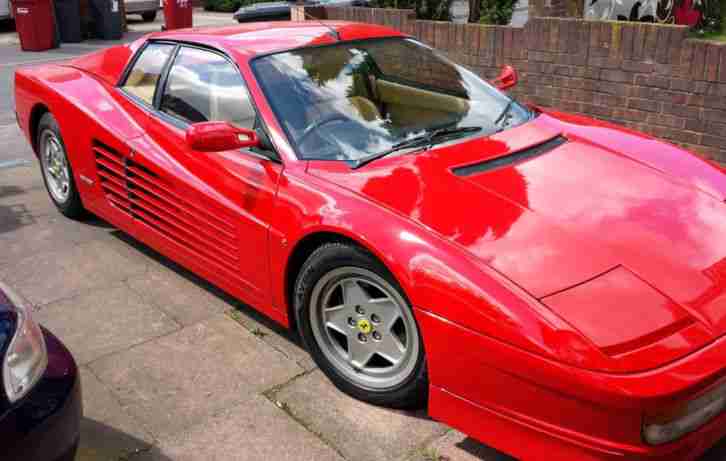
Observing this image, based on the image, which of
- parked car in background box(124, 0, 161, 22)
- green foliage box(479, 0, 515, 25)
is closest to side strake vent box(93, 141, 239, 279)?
green foliage box(479, 0, 515, 25)

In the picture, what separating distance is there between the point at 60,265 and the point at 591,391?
11.3ft

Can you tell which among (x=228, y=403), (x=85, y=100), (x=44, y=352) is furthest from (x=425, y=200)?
(x=85, y=100)

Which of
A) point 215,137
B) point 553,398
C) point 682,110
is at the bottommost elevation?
point 553,398

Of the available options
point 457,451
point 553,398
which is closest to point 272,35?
point 457,451

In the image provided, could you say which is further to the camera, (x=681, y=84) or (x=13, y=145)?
(x=13, y=145)

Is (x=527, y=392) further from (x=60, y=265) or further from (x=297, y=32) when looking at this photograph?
(x=60, y=265)

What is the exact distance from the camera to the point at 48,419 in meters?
2.20

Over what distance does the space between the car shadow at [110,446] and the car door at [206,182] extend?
2.87ft

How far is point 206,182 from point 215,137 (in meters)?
0.41

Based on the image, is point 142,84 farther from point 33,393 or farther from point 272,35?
point 33,393

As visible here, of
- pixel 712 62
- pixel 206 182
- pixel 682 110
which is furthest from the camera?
pixel 682 110

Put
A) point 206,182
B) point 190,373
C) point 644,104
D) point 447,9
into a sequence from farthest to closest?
point 447,9 → point 644,104 → point 206,182 → point 190,373

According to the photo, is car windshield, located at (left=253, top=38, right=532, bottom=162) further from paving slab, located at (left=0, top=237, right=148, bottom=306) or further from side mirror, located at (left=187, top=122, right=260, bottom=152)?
paving slab, located at (left=0, top=237, right=148, bottom=306)

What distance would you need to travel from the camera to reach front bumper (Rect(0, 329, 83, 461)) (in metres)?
2.10
